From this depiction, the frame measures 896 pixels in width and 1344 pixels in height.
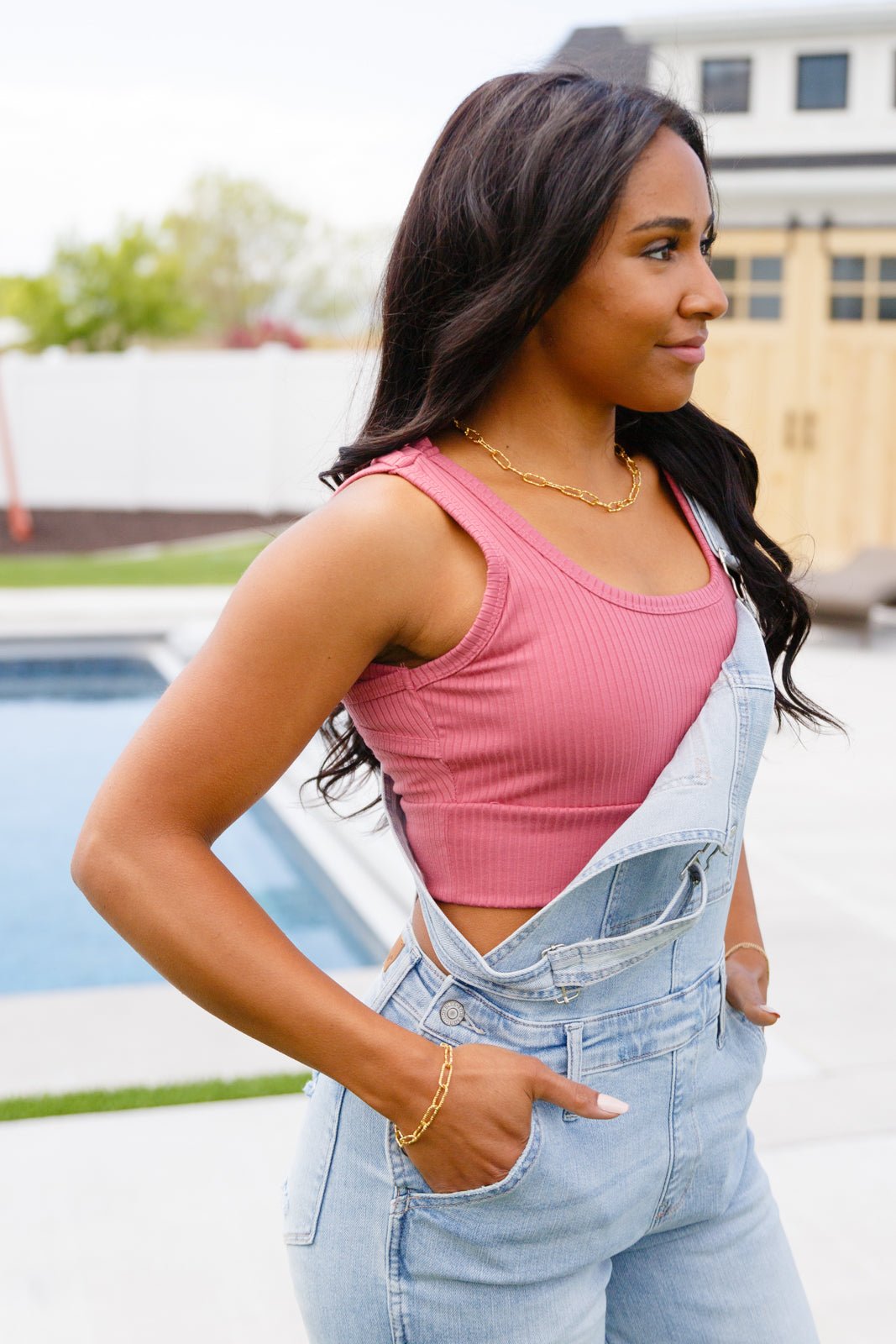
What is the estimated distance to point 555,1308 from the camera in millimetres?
1243

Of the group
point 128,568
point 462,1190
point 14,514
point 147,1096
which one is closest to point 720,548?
point 462,1190

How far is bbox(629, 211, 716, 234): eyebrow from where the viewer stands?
4.09 ft

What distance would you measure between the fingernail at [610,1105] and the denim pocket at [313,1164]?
0.23 metres

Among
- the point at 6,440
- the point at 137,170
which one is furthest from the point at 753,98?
the point at 137,170

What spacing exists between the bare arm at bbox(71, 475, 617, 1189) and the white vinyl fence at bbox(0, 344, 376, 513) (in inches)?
783

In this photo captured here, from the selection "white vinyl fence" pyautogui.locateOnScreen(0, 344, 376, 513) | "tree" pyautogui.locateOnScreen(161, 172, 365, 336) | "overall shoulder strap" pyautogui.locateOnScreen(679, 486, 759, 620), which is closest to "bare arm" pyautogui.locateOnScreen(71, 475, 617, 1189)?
"overall shoulder strap" pyautogui.locateOnScreen(679, 486, 759, 620)

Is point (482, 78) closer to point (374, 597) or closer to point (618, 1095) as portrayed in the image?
point (374, 597)

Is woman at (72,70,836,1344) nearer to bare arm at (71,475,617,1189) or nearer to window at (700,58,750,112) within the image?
bare arm at (71,475,617,1189)

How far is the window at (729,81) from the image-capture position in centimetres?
1670

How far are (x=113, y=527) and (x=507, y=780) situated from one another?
1845cm

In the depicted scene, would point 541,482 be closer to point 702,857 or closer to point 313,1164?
point 702,857

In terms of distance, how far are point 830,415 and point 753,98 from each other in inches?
191

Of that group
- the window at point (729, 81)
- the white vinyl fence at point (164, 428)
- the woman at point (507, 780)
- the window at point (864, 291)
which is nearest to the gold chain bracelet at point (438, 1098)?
the woman at point (507, 780)

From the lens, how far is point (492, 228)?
1249 millimetres
